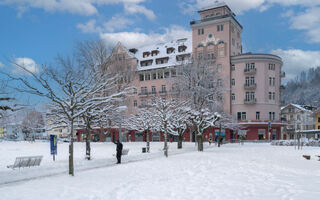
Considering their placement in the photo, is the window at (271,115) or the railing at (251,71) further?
the window at (271,115)

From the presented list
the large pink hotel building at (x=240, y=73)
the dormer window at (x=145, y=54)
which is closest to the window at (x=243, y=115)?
the large pink hotel building at (x=240, y=73)

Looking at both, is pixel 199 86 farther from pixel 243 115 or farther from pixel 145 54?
pixel 145 54

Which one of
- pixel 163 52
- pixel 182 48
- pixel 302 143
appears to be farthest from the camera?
pixel 163 52

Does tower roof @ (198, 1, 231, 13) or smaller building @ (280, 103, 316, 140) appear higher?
tower roof @ (198, 1, 231, 13)

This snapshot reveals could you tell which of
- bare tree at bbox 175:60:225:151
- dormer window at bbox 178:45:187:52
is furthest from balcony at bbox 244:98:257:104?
bare tree at bbox 175:60:225:151

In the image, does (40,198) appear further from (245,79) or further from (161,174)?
(245,79)

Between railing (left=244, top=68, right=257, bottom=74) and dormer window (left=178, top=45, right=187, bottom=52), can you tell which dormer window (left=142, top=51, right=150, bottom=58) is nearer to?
dormer window (left=178, top=45, right=187, bottom=52)

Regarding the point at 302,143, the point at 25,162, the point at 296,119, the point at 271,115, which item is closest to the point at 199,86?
the point at 25,162

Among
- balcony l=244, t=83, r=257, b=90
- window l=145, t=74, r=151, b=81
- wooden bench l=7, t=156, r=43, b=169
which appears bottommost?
wooden bench l=7, t=156, r=43, b=169

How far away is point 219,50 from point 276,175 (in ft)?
157

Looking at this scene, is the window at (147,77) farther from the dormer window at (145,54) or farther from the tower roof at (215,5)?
the tower roof at (215,5)

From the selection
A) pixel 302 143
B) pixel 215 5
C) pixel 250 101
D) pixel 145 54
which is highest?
pixel 215 5

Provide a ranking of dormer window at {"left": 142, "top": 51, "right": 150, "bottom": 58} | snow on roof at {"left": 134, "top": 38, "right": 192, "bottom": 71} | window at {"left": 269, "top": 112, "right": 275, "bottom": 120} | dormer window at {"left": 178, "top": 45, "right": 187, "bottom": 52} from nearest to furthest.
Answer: window at {"left": 269, "top": 112, "right": 275, "bottom": 120} → dormer window at {"left": 178, "top": 45, "right": 187, "bottom": 52} → snow on roof at {"left": 134, "top": 38, "right": 192, "bottom": 71} → dormer window at {"left": 142, "top": 51, "right": 150, "bottom": 58}

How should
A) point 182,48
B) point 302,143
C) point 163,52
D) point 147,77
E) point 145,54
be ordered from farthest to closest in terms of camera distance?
point 145,54 → point 163,52 → point 147,77 → point 182,48 → point 302,143
